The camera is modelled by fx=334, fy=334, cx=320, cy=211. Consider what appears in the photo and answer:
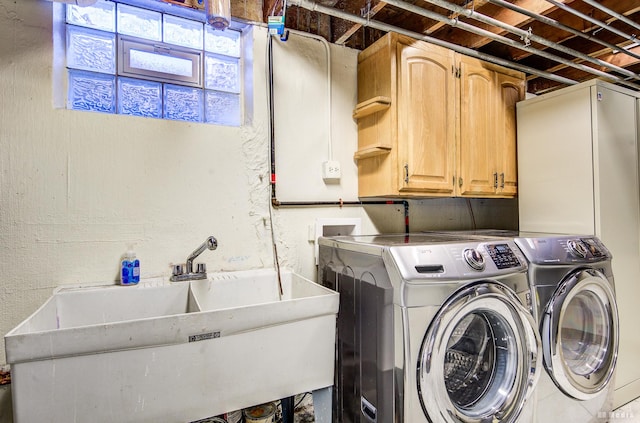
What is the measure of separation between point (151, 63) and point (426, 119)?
158cm

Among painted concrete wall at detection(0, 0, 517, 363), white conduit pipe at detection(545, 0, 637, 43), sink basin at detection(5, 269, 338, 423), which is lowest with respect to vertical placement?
sink basin at detection(5, 269, 338, 423)

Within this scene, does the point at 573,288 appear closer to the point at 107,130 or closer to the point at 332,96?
the point at 332,96

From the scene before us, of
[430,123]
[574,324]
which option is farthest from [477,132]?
[574,324]

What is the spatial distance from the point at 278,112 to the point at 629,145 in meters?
2.35

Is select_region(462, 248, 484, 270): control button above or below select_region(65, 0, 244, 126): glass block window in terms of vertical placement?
below

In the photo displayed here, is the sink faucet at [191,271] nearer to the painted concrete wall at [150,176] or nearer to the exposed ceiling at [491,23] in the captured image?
the painted concrete wall at [150,176]

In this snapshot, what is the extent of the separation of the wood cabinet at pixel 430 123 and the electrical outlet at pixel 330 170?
0.60 ft

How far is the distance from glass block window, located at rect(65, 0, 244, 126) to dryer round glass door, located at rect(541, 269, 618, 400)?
78.6 inches

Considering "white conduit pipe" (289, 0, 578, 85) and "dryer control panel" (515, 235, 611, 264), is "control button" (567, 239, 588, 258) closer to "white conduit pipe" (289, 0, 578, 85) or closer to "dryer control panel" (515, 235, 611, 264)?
"dryer control panel" (515, 235, 611, 264)

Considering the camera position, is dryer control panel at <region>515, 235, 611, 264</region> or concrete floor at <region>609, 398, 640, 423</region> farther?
concrete floor at <region>609, 398, 640, 423</region>

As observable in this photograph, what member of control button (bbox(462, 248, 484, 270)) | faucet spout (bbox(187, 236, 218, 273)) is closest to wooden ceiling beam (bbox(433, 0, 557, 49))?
control button (bbox(462, 248, 484, 270))

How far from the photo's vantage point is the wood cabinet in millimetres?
1959

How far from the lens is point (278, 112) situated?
1996 mm

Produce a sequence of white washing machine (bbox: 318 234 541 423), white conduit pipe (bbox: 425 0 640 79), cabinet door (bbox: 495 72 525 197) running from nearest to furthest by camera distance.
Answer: white washing machine (bbox: 318 234 541 423) < white conduit pipe (bbox: 425 0 640 79) < cabinet door (bbox: 495 72 525 197)
